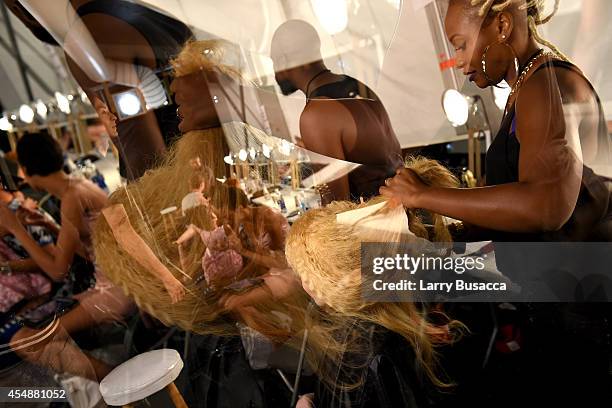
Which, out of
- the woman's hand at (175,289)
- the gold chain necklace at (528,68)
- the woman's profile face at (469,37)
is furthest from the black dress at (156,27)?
the gold chain necklace at (528,68)

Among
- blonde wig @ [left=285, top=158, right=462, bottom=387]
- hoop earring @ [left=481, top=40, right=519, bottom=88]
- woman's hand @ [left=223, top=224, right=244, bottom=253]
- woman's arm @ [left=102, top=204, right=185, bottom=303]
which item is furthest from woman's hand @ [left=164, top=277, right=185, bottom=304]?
hoop earring @ [left=481, top=40, right=519, bottom=88]

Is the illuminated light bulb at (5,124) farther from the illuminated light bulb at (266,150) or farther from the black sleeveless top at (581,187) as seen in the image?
the black sleeveless top at (581,187)

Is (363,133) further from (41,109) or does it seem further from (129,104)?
(41,109)

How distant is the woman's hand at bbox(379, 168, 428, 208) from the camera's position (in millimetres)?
692

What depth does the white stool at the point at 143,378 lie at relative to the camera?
91 centimetres

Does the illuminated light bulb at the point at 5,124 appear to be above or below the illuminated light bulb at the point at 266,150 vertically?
above

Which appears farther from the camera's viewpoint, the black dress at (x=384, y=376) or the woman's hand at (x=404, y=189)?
the black dress at (x=384, y=376)

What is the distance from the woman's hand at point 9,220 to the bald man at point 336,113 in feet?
2.16

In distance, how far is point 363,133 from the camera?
2.32 feet

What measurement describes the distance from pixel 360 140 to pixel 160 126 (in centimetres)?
39

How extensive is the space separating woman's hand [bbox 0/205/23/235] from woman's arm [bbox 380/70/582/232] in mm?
925

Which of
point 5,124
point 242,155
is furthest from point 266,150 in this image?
point 5,124

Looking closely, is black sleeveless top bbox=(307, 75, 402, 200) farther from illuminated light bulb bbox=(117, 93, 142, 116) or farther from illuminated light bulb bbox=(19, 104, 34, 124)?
illuminated light bulb bbox=(19, 104, 34, 124)

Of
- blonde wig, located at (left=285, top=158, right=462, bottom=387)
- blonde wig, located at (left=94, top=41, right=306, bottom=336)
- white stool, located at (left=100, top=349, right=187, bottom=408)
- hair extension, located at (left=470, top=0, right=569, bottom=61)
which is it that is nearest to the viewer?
hair extension, located at (left=470, top=0, right=569, bottom=61)
